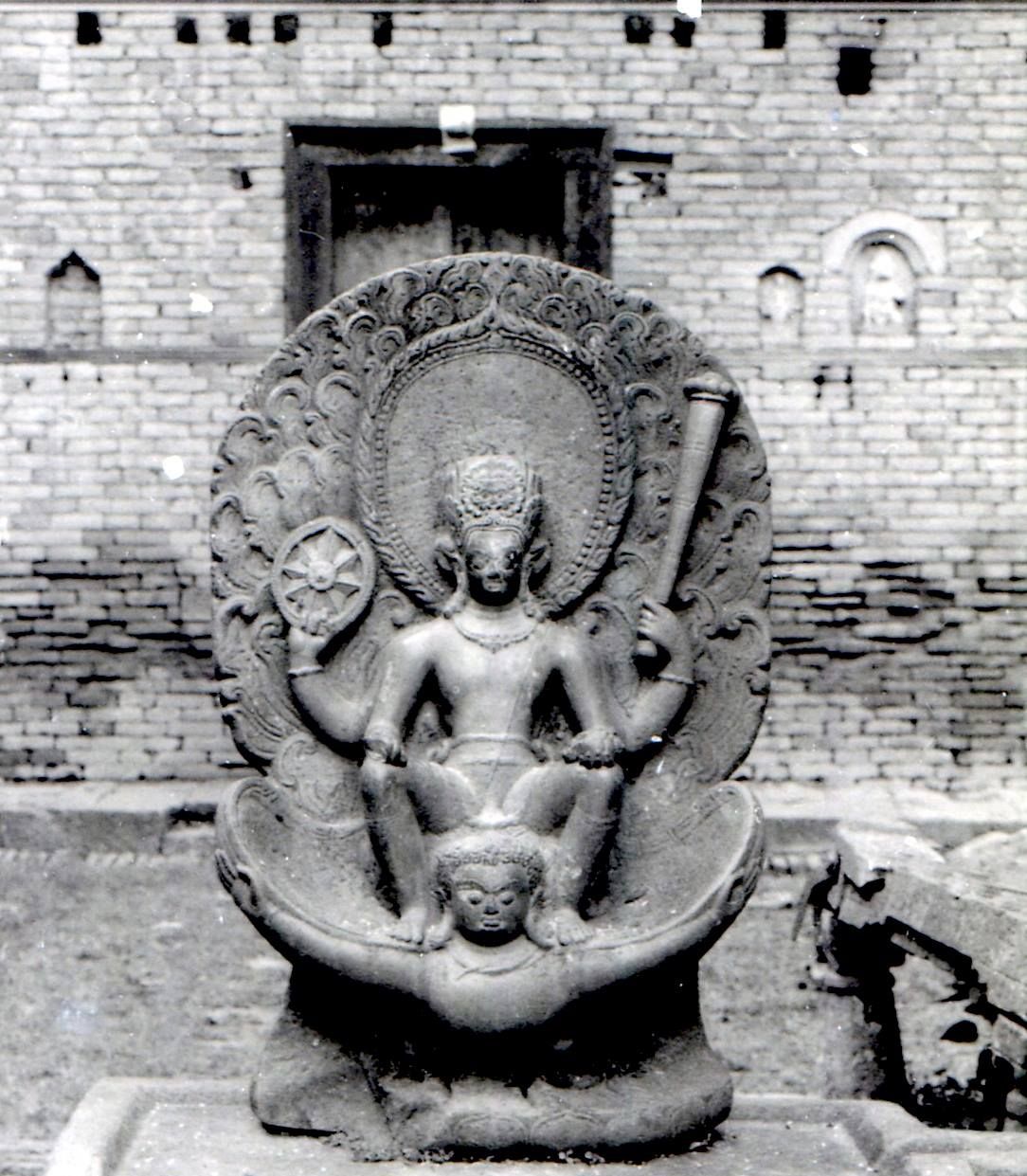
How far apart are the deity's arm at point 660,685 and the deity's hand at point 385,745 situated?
0.55 meters

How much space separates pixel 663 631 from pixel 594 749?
1.17ft

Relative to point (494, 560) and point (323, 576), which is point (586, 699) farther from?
point (323, 576)

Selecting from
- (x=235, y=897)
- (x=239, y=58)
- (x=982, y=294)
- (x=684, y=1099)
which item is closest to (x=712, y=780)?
(x=684, y=1099)

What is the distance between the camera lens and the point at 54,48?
9.30m

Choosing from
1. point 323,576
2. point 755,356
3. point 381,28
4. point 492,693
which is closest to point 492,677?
point 492,693

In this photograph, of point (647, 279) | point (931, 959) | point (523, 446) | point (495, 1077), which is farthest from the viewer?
point (647, 279)

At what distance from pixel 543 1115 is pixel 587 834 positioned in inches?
25.4

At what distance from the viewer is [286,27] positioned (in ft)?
30.5

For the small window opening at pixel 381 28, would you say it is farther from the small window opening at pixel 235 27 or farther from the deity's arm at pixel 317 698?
the deity's arm at pixel 317 698

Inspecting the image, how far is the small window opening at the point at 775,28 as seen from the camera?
30.3ft

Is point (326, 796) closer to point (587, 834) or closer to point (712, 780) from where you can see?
point (587, 834)

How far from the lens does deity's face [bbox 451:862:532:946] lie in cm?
422

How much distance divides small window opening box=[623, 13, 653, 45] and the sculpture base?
594cm

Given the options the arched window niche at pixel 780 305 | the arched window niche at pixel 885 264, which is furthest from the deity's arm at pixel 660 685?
the arched window niche at pixel 885 264
